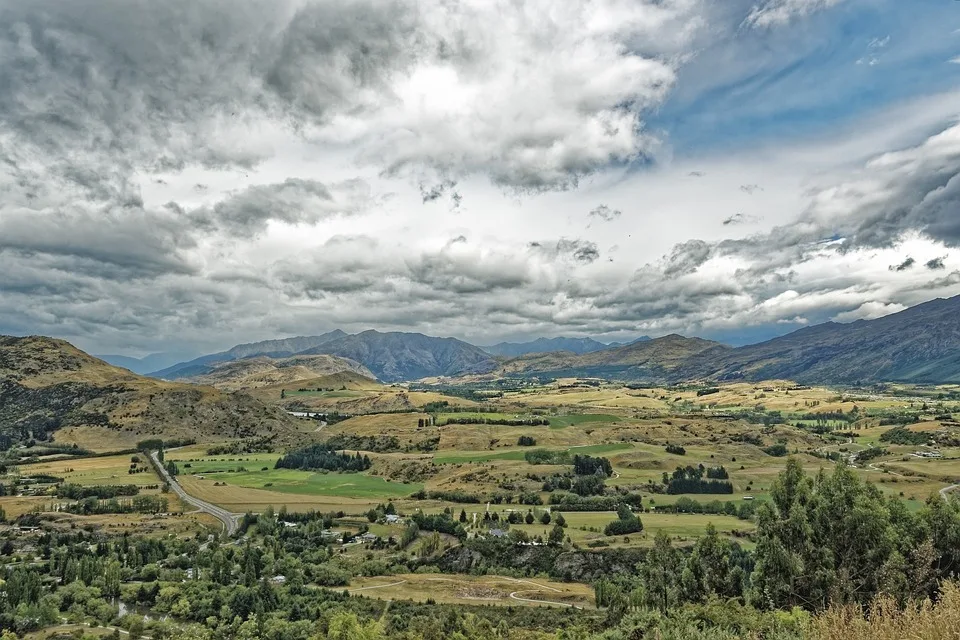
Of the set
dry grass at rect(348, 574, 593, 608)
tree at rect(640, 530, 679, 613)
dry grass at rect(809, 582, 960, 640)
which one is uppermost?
dry grass at rect(809, 582, 960, 640)

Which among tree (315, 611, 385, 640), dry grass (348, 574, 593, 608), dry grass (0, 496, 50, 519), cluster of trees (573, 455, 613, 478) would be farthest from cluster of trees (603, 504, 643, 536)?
dry grass (0, 496, 50, 519)

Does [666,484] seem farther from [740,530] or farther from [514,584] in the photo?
[514,584]

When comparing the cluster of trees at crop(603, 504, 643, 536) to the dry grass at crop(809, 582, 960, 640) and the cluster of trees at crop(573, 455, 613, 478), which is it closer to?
the cluster of trees at crop(573, 455, 613, 478)

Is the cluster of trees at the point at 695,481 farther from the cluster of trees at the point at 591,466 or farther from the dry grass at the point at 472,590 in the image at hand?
the dry grass at the point at 472,590

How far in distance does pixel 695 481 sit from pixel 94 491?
169m

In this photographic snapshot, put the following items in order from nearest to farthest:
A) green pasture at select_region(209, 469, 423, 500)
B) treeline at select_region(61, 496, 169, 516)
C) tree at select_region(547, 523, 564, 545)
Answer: tree at select_region(547, 523, 564, 545) → treeline at select_region(61, 496, 169, 516) → green pasture at select_region(209, 469, 423, 500)

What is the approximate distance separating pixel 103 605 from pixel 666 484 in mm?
135871

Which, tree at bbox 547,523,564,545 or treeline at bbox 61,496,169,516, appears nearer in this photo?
tree at bbox 547,523,564,545

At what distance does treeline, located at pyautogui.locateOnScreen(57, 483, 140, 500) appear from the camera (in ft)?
538

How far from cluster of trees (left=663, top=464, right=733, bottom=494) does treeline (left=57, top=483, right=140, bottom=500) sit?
500 feet

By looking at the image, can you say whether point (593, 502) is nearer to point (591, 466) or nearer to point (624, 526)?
point (624, 526)

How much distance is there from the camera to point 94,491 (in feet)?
547

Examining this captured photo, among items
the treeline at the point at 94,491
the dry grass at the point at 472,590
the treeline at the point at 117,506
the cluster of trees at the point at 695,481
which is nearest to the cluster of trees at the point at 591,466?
the cluster of trees at the point at 695,481

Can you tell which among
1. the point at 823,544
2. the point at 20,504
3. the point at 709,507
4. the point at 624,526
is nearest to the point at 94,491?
the point at 20,504
